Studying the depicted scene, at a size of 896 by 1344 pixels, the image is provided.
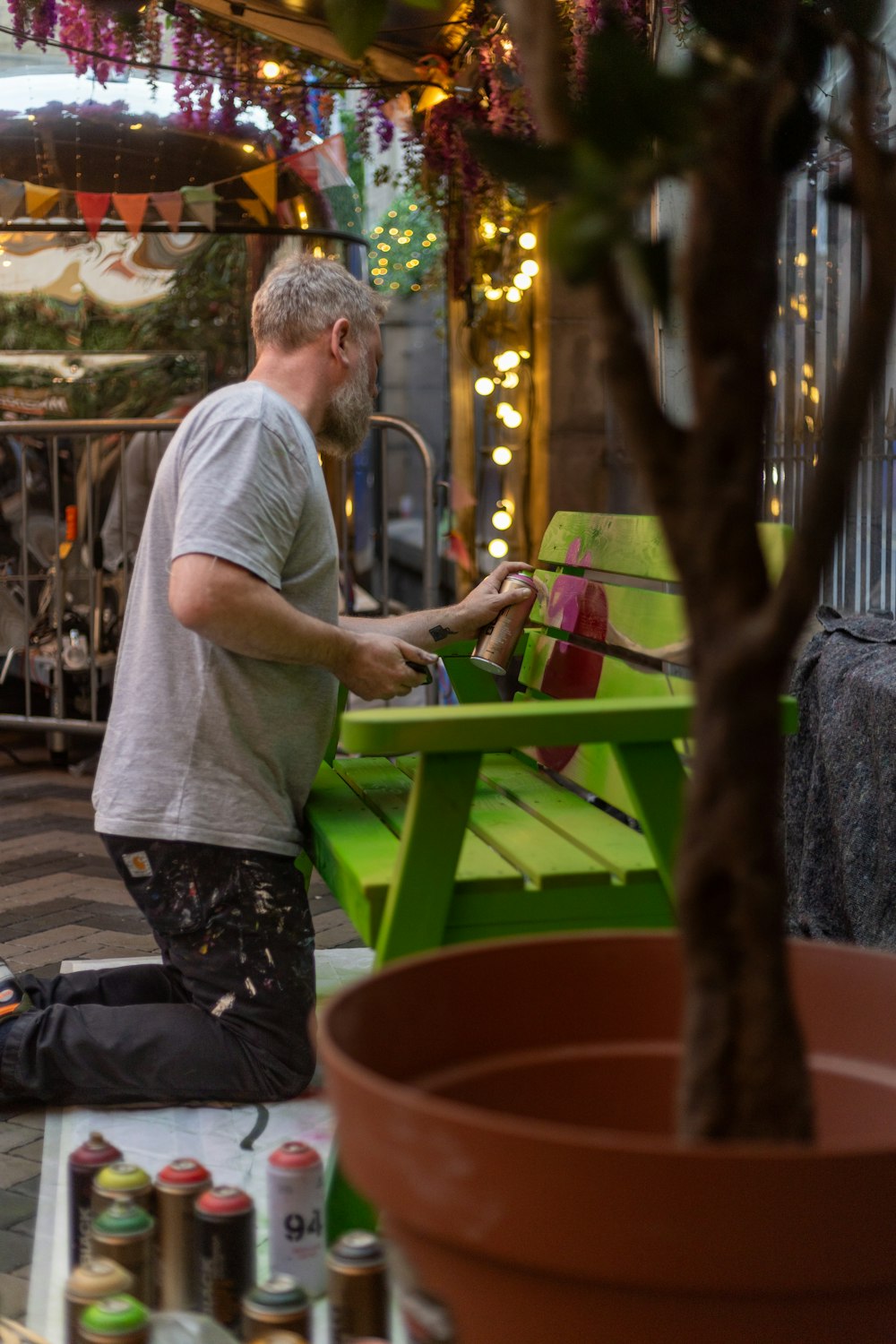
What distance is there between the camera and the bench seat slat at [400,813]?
77.6 inches

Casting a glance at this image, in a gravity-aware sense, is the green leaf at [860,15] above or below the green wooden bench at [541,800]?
above

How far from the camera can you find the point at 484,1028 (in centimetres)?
128

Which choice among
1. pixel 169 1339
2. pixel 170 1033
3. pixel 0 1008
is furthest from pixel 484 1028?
pixel 0 1008

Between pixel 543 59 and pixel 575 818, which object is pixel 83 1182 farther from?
pixel 543 59

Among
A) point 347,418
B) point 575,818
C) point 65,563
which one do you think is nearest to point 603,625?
point 575,818

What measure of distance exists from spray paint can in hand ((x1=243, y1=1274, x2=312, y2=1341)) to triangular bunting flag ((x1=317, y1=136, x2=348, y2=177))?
5.51 meters

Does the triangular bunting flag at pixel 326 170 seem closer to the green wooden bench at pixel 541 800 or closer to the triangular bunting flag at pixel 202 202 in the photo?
the triangular bunting flag at pixel 202 202

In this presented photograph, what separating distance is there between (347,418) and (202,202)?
3502mm

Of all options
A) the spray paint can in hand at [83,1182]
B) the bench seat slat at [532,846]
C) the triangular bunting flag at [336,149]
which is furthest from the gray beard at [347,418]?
the triangular bunting flag at [336,149]

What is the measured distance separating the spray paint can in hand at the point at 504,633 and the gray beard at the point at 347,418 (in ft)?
1.48

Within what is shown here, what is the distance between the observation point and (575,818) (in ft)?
8.12

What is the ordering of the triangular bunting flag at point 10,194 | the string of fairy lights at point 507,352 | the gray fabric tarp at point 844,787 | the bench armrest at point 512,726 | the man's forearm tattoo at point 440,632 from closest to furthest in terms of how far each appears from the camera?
the bench armrest at point 512,726 → the gray fabric tarp at point 844,787 → the man's forearm tattoo at point 440,632 → the triangular bunting flag at point 10,194 → the string of fairy lights at point 507,352

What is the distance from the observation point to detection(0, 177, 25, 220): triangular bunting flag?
5945 mm

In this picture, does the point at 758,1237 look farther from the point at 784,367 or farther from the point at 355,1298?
the point at 784,367
